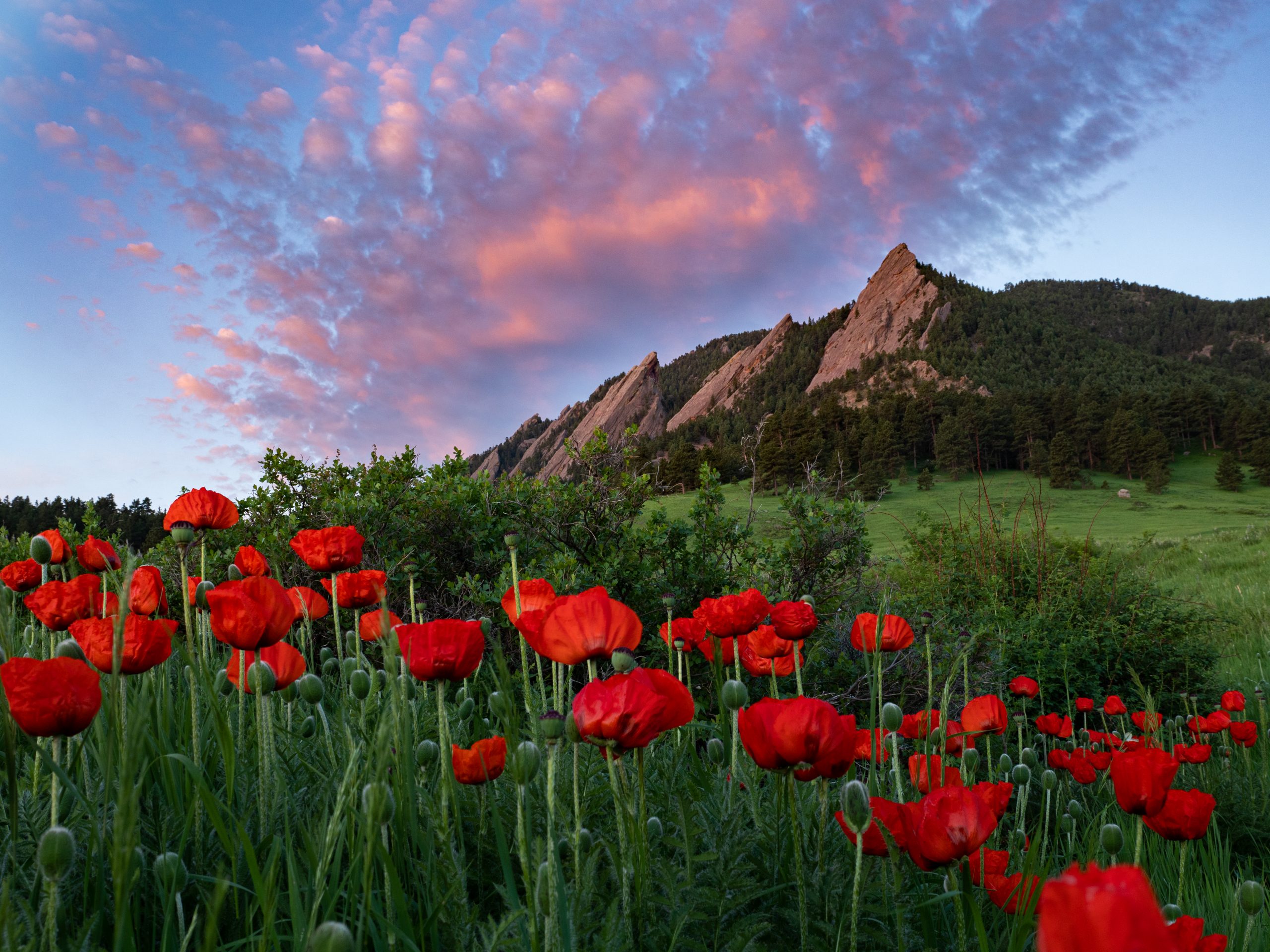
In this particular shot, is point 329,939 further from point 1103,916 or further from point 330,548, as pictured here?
point 330,548

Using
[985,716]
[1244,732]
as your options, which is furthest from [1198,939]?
[1244,732]

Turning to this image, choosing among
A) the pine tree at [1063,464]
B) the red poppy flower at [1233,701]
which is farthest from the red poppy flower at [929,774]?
the pine tree at [1063,464]

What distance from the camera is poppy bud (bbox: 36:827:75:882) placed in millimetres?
738

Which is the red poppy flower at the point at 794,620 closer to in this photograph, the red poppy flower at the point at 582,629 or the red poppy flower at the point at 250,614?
the red poppy flower at the point at 582,629

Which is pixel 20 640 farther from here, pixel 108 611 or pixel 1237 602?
pixel 1237 602

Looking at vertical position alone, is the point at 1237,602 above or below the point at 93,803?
below

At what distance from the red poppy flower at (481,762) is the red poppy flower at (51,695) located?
25.1 inches

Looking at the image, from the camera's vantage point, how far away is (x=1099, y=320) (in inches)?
4213

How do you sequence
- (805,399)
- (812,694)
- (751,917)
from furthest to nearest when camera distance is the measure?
(805,399) → (812,694) → (751,917)

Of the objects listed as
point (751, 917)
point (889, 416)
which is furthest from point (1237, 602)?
point (889, 416)

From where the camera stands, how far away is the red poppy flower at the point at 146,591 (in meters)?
1.91

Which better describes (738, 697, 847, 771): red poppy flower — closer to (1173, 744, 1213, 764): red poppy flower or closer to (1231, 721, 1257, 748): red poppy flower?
(1173, 744, 1213, 764): red poppy flower

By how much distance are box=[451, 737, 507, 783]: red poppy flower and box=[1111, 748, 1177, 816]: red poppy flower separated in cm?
127

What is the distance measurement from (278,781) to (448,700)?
1938mm
